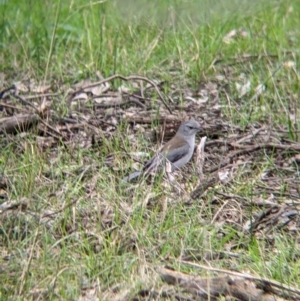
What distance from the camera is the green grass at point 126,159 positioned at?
5.20 m

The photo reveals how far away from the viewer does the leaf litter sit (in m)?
5.05

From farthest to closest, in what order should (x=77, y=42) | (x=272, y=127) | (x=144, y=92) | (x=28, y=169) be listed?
1. (x=77, y=42)
2. (x=144, y=92)
3. (x=272, y=127)
4. (x=28, y=169)

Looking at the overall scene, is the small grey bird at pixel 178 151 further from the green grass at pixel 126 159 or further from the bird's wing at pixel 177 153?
the green grass at pixel 126 159

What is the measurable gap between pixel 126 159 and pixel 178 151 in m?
0.40

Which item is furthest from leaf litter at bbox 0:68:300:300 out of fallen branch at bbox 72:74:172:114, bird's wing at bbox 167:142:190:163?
bird's wing at bbox 167:142:190:163

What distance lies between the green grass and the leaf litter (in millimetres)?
23

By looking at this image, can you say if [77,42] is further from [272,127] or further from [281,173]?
[281,173]

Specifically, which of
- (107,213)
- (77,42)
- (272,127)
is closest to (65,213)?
(107,213)

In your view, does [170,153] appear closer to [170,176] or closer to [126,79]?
[170,176]

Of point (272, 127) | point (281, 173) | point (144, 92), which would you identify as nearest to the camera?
point (281, 173)

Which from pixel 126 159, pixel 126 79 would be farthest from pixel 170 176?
pixel 126 79

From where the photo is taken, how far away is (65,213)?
5754 mm

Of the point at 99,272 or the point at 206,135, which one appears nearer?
the point at 99,272

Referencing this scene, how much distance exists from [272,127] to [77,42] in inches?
104
